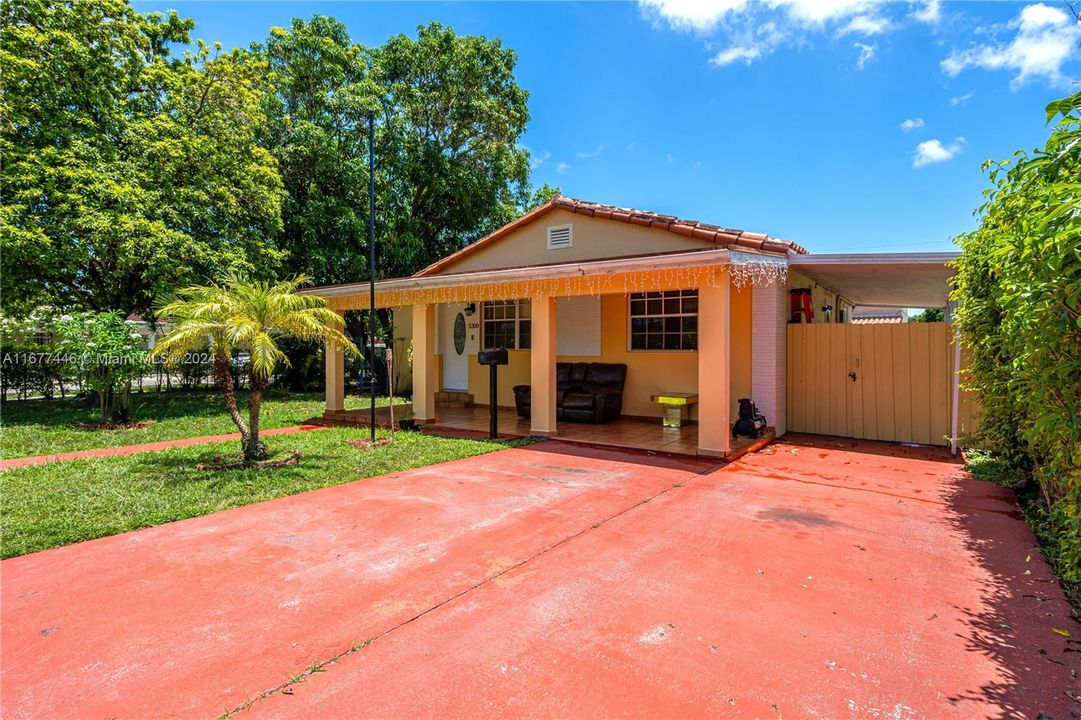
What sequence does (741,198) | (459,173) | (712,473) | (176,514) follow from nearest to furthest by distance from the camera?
1. (176,514)
2. (712,473)
3. (459,173)
4. (741,198)

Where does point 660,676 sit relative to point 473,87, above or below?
below

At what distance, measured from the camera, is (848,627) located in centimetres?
297

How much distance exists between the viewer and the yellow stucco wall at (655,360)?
9.20 meters

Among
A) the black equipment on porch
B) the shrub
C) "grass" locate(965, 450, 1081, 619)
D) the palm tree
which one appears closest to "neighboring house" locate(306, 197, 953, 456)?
the black equipment on porch

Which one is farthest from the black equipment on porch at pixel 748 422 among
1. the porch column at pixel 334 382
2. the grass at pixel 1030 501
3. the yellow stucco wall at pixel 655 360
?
the porch column at pixel 334 382

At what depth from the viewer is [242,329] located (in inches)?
248

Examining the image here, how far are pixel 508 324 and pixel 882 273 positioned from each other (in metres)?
7.67

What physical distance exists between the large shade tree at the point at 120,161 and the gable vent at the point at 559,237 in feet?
24.1

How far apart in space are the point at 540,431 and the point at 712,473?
3.27 m

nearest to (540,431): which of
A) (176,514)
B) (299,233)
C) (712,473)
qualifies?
(712,473)

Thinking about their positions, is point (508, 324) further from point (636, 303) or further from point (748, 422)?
point (748, 422)

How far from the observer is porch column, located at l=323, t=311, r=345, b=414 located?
11.7m

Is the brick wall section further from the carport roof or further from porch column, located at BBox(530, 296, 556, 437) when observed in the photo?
porch column, located at BBox(530, 296, 556, 437)

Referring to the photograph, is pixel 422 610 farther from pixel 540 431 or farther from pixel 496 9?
pixel 496 9
